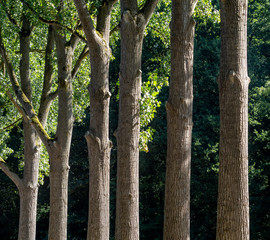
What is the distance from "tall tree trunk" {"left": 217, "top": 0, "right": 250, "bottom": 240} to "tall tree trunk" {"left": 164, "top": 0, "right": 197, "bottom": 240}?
0.67m

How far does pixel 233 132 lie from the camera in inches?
250

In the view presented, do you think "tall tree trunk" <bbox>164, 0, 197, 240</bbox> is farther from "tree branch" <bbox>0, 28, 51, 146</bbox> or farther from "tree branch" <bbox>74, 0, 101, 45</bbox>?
"tree branch" <bbox>0, 28, 51, 146</bbox>

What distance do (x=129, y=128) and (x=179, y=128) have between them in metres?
1.11

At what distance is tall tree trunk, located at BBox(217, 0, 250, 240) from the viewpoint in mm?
6305

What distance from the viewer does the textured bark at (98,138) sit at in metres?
8.62

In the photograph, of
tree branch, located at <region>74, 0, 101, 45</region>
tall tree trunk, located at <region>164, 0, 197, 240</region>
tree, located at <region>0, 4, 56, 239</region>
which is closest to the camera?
tall tree trunk, located at <region>164, 0, 197, 240</region>

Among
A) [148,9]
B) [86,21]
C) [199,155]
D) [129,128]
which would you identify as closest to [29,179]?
[86,21]

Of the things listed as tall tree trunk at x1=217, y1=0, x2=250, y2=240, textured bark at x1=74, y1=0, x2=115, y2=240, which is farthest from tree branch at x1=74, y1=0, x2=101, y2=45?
tall tree trunk at x1=217, y1=0, x2=250, y2=240

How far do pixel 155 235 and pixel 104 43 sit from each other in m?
17.2

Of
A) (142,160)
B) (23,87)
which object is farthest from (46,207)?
(23,87)

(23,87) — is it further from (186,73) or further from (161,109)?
(161,109)

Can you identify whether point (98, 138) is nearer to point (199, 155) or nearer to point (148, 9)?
point (148, 9)

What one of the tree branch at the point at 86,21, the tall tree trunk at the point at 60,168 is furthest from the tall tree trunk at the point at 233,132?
the tall tree trunk at the point at 60,168

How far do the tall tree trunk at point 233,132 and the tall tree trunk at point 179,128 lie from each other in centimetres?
67
